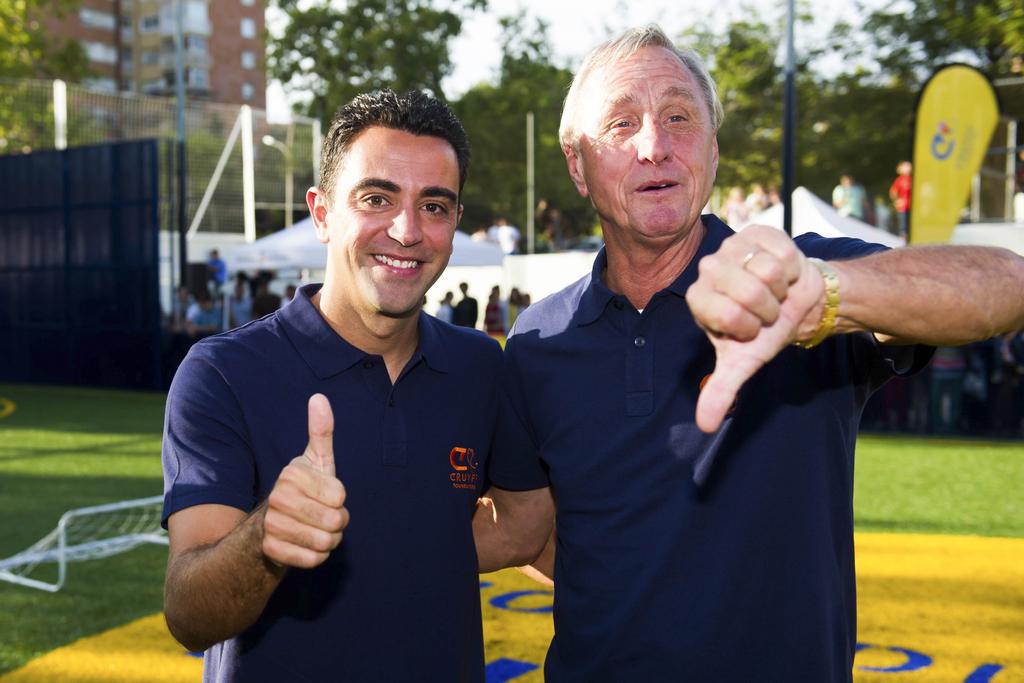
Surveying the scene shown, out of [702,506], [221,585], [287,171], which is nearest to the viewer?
[221,585]

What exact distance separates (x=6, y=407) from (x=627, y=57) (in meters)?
16.6

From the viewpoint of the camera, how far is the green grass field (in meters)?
6.01

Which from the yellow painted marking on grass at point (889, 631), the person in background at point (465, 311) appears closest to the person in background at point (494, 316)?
the person in background at point (465, 311)

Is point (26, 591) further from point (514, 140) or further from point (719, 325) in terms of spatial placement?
point (514, 140)

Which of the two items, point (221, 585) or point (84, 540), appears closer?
point (221, 585)

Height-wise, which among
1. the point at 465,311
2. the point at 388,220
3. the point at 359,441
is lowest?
the point at 465,311

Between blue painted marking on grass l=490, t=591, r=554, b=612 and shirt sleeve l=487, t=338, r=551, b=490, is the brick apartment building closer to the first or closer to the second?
blue painted marking on grass l=490, t=591, r=554, b=612

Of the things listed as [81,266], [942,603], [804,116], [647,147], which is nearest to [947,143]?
[942,603]

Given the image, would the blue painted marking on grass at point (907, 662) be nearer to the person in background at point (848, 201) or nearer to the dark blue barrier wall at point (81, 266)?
the person in background at point (848, 201)

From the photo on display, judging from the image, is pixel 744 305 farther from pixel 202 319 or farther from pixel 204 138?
pixel 204 138

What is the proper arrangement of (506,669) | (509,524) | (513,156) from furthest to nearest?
(513,156) < (506,669) < (509,524)

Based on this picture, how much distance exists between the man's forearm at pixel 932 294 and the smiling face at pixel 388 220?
1371 mm

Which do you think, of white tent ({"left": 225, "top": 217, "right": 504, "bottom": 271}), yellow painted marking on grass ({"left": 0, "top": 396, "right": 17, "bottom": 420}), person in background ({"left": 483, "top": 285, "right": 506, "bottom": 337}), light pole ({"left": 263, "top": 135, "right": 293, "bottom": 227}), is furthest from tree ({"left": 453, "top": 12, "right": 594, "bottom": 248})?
yellow painted marking on grass ({"left": 0, "top": 396, "right": 17, "bottom": 420})

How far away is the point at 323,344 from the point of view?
9.41 ft
